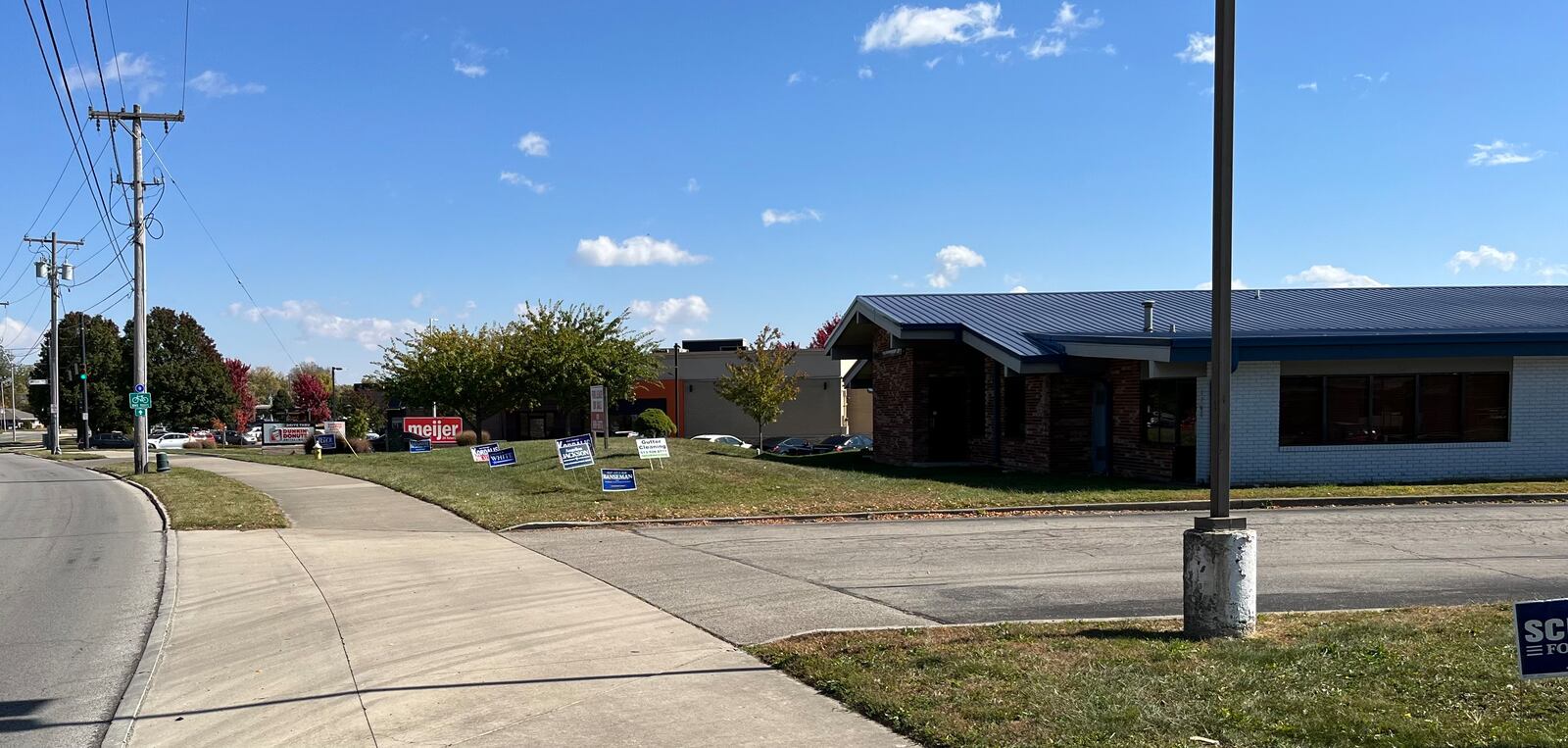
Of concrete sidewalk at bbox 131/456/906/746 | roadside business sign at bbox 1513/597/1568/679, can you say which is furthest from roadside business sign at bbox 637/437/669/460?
roadside business sign at bbox 1513/597/1568/679

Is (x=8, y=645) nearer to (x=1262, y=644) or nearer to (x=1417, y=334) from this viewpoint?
(x=1262, y=644)

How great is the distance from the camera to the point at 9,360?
132 meters

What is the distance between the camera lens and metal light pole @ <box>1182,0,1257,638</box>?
7574 mm

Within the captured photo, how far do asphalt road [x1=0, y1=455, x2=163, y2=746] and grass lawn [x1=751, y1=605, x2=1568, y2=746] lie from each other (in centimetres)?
437

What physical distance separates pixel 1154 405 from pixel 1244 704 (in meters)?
16.3

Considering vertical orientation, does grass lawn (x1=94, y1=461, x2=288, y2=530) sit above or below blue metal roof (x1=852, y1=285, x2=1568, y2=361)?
below

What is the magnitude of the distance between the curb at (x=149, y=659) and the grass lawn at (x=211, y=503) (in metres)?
2.27

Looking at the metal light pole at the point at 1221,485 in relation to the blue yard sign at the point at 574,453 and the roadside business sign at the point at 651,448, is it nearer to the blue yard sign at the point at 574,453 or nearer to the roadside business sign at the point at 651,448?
the roadside business sign at the point at 651,448

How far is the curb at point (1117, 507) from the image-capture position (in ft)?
55.7

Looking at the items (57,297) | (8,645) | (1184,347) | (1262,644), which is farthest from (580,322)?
(1262,644)

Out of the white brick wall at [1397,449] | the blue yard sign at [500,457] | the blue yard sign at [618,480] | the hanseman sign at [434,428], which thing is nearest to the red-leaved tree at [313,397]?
the hanseman sign at [434,428]

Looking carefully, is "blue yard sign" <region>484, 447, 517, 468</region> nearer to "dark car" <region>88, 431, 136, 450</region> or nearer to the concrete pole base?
the concrete pole base

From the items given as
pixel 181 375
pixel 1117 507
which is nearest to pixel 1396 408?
pixel 1117 507

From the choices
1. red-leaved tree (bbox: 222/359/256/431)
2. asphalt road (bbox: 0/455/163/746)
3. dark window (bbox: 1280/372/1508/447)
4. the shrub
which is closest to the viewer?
asphalt road (bbox: 0/455/163/746)
